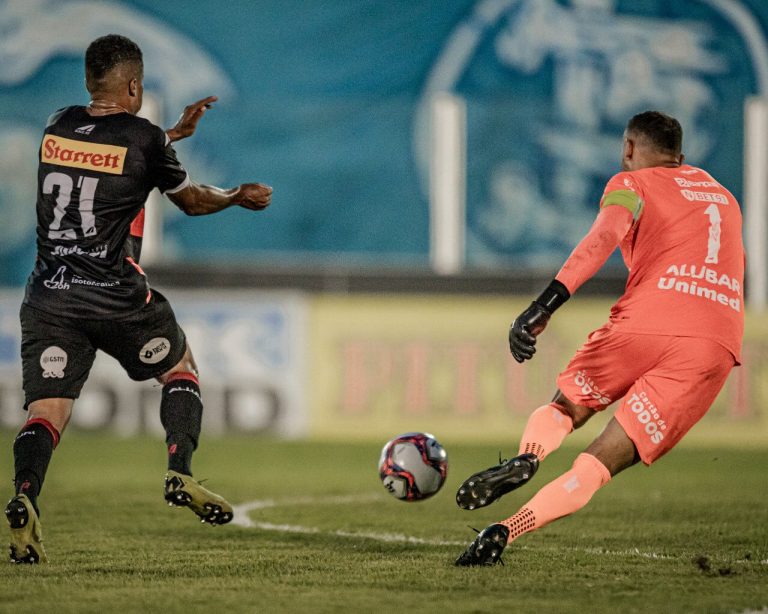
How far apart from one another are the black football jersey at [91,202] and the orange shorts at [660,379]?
78.5 inches

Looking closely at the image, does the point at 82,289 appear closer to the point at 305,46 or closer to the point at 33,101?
the point at 33,101

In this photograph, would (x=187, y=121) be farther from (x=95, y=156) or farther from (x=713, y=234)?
(x=713, y=234)

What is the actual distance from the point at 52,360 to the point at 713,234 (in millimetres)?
2715

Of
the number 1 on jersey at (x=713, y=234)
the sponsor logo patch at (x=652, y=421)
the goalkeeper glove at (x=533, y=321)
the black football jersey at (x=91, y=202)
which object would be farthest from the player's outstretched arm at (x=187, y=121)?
the sponsor logo patch at (x=652, y=421)

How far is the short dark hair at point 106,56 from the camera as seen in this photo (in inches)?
218

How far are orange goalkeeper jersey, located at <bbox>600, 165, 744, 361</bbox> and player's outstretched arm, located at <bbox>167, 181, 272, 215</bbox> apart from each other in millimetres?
1507

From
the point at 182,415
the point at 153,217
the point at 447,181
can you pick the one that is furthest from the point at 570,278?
the point at 153,217

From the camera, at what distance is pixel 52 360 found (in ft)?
18.0

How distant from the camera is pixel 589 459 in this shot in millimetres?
5234

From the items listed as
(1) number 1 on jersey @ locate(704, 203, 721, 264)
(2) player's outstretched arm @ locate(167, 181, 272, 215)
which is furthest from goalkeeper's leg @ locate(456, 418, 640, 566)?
(2) player's outstretched arm @ locate(167, 181, 272, 215)

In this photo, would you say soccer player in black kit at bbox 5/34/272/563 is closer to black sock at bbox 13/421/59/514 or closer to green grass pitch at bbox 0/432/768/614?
black sock at bbox 13/421/59/514

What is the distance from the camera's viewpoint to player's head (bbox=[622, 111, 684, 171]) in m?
5.52

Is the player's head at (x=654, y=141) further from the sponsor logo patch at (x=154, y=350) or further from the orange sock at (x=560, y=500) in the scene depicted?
the sponsor logo patch at (x=154, y=350)

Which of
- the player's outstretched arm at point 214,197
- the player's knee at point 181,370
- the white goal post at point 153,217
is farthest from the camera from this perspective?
the white goal post at point 153,217
